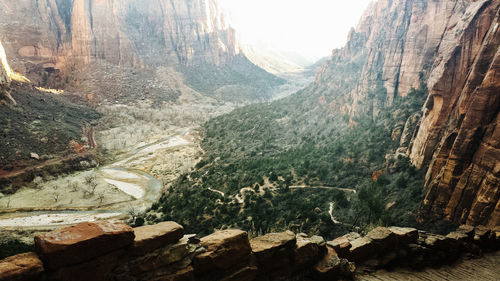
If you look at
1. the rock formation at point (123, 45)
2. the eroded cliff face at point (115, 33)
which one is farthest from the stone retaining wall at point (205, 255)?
the eroded cliff face at point (115, 33)

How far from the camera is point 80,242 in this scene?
6.68 metres

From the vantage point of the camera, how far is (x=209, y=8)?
488 feet

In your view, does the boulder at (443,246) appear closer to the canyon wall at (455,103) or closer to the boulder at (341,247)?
the boulder at (341,247)

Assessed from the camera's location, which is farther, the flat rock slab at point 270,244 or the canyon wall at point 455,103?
the canyon wall at point 455,103

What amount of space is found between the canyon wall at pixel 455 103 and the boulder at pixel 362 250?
33.0ft

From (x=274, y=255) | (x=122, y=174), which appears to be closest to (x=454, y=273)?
(x=274, y=255)

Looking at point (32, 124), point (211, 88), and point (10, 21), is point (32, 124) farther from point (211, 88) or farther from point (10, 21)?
point (211, 88)

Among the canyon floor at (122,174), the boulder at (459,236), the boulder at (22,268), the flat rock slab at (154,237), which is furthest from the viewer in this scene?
the canyon floor at (122,174)

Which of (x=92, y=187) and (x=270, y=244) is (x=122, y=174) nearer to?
(x=92, y=187)

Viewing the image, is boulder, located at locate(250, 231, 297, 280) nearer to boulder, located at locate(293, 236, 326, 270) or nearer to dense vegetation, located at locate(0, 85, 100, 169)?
boulder, located at locate(293, 236, 326, 270)

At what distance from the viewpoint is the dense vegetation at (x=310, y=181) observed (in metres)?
26.2

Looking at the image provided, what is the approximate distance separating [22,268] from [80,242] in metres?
1.12

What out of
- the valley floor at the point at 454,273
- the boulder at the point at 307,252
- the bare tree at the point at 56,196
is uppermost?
the boulder at the point at 307,252

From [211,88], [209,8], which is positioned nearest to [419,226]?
[211,88]
